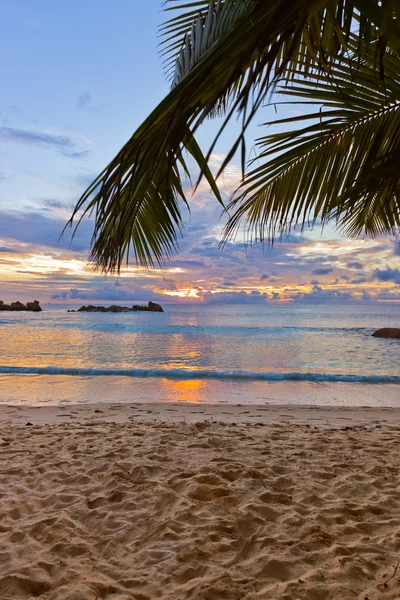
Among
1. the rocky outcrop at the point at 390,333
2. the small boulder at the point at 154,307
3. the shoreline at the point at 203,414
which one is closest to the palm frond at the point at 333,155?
the shoreline at the point at 203,414

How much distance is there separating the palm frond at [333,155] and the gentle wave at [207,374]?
30.6 ft

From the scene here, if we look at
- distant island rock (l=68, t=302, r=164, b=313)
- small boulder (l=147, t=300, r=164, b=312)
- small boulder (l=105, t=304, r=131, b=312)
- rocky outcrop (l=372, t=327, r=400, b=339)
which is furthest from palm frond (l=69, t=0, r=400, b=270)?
small boulder (l=147, t=300, r=164, b=312)

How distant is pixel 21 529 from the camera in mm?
2898

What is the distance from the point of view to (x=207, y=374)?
1279cm

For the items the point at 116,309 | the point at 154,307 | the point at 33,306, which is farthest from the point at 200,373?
the point at 33,306

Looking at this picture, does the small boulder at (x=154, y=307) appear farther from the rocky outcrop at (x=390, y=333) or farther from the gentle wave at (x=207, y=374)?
the gentle wave at (x=207, y=374)

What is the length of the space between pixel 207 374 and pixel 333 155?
10.3 meters

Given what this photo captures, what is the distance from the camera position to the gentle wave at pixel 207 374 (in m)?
12.2

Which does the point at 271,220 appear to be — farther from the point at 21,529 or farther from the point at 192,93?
the point at 21,529

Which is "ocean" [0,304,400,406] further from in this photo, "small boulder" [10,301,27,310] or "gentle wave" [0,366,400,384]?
"small boulder" [10,301,27,310]

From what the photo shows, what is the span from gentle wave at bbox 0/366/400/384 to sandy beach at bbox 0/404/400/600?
6.84 metres

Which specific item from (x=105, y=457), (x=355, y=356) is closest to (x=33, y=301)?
(x=355, y=356)

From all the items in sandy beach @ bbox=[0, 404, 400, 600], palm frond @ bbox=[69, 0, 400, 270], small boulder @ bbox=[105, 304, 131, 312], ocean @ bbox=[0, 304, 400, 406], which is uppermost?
palm frond @ bbox=[69, 0, 400, 270]

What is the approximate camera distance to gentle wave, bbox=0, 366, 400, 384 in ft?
40.1
